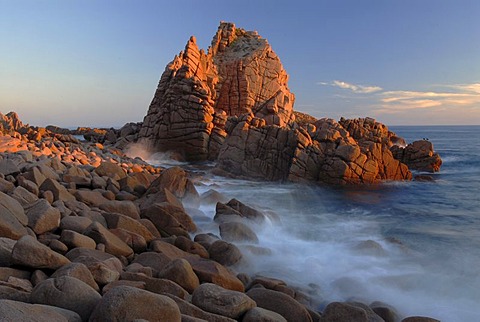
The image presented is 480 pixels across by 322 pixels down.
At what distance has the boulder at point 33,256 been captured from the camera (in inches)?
175

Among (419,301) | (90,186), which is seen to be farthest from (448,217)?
(90,186)

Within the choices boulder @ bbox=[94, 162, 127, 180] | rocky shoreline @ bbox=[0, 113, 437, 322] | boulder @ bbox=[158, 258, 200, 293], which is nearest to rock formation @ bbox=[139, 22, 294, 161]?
boulder @ bbox=[94, 162, 127, 180]

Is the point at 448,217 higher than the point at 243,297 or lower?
lower

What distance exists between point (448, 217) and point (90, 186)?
1337 cm

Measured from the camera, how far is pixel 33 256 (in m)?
4.50

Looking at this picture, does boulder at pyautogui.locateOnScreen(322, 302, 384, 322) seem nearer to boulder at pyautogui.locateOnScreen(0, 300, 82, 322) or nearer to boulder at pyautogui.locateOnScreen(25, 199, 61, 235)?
boulder at pyautogui.locateOnScreen(0, 300, 82, 322)

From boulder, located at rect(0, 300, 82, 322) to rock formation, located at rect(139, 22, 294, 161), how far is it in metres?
27.7

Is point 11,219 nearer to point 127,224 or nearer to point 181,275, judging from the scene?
point 127,224

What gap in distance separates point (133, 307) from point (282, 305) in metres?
2.53

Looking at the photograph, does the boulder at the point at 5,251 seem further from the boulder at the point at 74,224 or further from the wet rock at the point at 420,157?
the wet rock at the point at 420,157

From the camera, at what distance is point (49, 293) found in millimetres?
3654

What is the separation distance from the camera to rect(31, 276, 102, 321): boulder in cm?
360

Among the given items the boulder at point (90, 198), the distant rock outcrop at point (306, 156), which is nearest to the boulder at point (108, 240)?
the boulder at point (90, 198)

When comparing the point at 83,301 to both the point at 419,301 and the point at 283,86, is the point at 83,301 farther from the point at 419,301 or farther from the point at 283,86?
the point at 283,86
